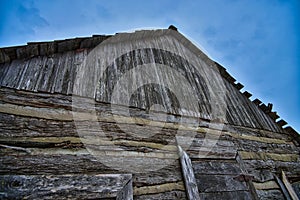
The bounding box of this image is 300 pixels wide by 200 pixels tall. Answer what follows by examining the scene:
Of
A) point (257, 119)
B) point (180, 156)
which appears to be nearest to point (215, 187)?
point (180, 156)

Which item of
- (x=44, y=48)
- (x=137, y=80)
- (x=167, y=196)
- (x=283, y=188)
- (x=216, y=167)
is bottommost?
(x=167, y=196)

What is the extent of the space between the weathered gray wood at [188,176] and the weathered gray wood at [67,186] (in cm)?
90

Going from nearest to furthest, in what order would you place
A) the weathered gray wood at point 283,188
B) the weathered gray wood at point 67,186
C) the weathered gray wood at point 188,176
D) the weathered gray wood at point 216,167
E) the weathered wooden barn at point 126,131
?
1. the weathered gray wood at point 67,186
2. the weathered wooden barn at point 126,131
3. the weathered gray wood at point 188,176
4. the weathered gray wood at point 216,167
5. the weathered gray wood at point 283,188

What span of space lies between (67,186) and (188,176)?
169 centimetres

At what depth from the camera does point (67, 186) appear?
200cm

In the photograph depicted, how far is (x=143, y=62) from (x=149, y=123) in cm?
228

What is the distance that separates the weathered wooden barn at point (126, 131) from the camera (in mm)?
2162

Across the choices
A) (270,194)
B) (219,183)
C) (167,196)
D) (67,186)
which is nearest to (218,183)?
(219,183)

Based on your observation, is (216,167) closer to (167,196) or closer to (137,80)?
(167,196)

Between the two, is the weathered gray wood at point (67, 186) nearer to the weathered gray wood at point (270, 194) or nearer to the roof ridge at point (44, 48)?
the weathered gray wood at point (270, 194)

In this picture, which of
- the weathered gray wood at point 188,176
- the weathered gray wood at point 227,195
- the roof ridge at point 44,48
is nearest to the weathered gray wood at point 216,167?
the weathered gray wood at point 188,176

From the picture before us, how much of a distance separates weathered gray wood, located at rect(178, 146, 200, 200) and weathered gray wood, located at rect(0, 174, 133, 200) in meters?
0.90

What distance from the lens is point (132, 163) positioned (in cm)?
262

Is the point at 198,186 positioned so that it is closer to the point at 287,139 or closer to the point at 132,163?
the point at 132,163
